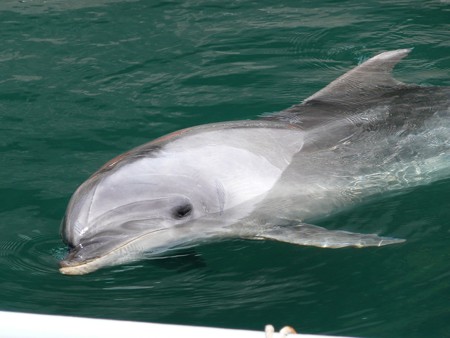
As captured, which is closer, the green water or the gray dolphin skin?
the green water

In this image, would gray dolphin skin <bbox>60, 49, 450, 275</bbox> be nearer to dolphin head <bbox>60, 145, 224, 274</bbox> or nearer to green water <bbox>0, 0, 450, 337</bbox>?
dolphin head <bbox>60, 145, 224, 274</bbox>

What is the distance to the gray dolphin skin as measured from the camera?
6074mm

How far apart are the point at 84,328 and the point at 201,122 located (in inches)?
231

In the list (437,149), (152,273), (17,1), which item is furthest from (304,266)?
(17,1)

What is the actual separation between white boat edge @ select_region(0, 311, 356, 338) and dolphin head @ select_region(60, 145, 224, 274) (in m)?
2.35

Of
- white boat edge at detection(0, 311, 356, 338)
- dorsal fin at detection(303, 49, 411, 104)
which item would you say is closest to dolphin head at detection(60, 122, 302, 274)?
dorsal fin at detection(303, 49, 411, 104)

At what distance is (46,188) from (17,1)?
6.09 m

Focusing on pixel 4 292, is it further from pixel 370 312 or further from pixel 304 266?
pixel 370 312

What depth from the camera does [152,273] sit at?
6.35 metres

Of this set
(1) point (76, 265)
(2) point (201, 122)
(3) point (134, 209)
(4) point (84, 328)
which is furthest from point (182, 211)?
(4) point (84, 328)

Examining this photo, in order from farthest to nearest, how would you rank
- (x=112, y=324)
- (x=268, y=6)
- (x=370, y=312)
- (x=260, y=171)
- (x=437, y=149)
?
(x=268, y=6) < (x=437, y=149) < (x=260, y=171) < (x=370, y=312) < (x=112, y=324)

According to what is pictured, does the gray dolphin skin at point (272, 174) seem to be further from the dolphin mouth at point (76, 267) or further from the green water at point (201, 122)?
the green water at point (201, 122)

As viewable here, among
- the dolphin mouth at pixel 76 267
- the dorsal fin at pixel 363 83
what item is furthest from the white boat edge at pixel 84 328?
the dorsal fin at pixel 363 83

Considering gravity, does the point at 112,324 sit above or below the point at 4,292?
above
